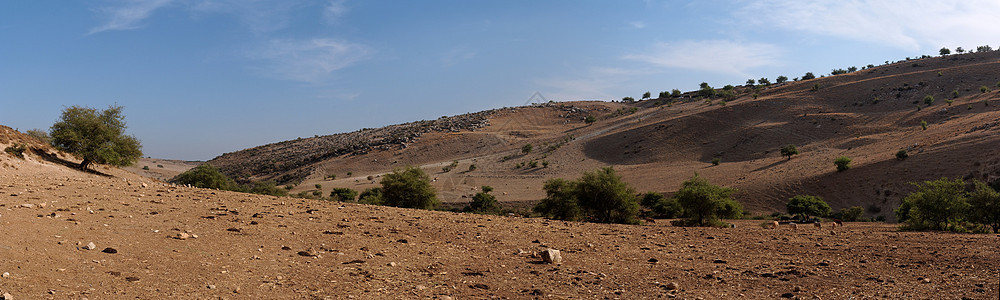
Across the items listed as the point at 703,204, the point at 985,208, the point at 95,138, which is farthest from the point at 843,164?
the point at 95,138

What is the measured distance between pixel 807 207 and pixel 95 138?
3943 cm

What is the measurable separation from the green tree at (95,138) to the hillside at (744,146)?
75.9 feet

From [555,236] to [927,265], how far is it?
6971 mm

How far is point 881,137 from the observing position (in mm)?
51250

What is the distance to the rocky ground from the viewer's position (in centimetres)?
720

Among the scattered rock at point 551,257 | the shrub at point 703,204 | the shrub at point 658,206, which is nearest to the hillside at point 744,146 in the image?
the shrub at point 658,206

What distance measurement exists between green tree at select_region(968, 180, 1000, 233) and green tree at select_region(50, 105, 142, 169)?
3634 centimetres

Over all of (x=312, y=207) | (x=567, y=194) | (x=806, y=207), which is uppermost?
(x=312, y=207)

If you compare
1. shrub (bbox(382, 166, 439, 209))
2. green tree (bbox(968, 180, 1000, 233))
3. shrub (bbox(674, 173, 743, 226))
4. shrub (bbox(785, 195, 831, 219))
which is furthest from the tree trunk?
shrub (bbox(785, 195, 831, 219))

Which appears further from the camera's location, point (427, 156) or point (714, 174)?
point (427, 156)

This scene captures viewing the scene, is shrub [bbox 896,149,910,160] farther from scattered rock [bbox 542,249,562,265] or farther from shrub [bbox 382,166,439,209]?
scattered rock [bbox 542,249,562,265]

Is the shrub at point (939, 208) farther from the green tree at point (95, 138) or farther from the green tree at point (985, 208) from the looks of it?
the green tree at point (95, 138)

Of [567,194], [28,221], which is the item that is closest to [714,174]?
[567,194]

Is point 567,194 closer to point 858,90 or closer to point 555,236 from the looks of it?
point 555,236
